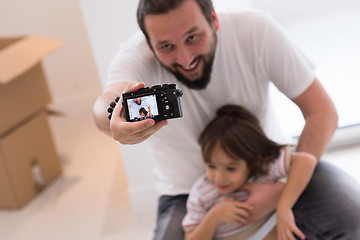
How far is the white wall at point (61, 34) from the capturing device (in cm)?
297

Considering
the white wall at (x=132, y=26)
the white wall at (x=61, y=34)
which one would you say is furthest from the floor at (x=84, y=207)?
the white wall at (x=61, y=34)

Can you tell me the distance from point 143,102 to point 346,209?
68 centimetres

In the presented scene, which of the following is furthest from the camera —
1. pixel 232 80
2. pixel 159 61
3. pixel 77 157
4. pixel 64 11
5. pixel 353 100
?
pixel 64 11

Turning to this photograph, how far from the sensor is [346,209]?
1246mm

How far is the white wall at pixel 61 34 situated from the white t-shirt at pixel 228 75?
1773 mm

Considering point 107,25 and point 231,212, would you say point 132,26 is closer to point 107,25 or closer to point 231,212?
point 107,25

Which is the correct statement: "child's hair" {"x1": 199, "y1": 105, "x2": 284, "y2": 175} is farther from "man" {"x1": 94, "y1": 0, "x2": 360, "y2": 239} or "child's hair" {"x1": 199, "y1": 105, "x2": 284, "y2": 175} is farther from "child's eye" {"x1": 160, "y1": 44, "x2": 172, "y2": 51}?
"child's eye" {"x1": 160, "y1": 44, "x2": 172, "y2": 51}

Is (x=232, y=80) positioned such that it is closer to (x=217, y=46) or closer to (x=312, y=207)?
(x=217, y=46)

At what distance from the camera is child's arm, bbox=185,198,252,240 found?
126 cm

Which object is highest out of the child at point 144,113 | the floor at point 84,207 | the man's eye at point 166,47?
the man's eye at point 166,47

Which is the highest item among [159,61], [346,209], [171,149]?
[159,61]

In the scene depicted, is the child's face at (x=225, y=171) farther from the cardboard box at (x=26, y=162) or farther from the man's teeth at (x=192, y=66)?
the cardboard box at (x=26, y=162)

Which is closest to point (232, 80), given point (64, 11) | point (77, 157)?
point (77, 157)

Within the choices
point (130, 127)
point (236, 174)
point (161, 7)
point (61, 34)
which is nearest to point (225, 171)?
point (236, 174)
